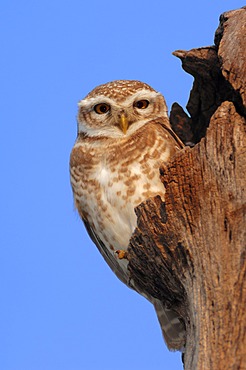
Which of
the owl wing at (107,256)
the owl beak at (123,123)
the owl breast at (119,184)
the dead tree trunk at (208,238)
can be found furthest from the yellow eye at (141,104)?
the dead tree trunk at (208,238)

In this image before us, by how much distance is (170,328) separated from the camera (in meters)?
6.16

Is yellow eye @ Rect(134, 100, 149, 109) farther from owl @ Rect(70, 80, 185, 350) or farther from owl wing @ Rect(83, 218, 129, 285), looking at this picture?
owl wing @ Rect(83, 218, 129, 285)

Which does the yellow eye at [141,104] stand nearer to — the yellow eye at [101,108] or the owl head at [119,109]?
the owl head at [119,109]

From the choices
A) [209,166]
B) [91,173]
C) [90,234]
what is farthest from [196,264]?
[90,234]

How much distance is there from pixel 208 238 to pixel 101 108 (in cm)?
244

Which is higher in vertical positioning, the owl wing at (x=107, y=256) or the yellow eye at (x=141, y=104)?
the yellow eye at (x=141, y=104)

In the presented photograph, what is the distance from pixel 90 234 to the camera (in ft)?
20.8

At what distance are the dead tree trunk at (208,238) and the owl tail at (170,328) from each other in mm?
1215

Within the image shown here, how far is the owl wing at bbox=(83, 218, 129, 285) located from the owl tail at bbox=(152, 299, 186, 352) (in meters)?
0.37

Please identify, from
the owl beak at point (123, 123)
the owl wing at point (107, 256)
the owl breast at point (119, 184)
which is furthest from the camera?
the owl wing at point (107, 256)

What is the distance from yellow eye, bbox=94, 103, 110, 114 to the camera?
20.6 feet

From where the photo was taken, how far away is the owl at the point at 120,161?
18.2ft

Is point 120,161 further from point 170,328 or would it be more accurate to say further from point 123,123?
point 170,328

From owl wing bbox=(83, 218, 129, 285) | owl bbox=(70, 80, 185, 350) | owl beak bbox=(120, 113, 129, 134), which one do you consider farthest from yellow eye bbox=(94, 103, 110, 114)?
owl wing bbox=(83, 218, 129, 285)
